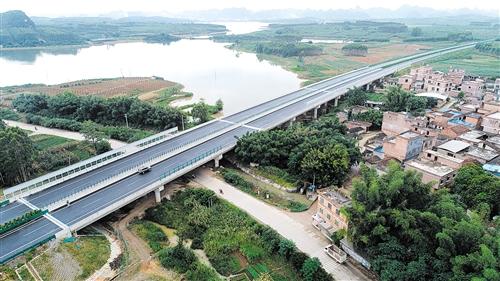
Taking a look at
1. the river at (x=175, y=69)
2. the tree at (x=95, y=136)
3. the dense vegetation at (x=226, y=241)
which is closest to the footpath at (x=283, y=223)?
the dense vegetation at (x=226, y=241)

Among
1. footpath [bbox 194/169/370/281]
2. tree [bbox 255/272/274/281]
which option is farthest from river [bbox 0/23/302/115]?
tree [bbox 255/272/274/281]

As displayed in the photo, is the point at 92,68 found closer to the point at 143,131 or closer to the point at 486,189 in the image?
the point at 143,131

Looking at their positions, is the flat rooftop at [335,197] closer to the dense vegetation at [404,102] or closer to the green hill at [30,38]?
the dense vegetation at [404,102]

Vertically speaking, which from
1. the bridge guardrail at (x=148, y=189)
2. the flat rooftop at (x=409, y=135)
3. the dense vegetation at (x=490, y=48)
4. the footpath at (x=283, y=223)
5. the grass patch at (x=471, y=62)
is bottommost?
the footpath at (x=283, y=223)

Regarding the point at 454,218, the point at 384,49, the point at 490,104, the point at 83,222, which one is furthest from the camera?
the point at 384,49

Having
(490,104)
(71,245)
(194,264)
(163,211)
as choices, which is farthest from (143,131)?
(490,104)

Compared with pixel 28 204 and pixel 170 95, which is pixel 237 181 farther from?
pixel 170 95
